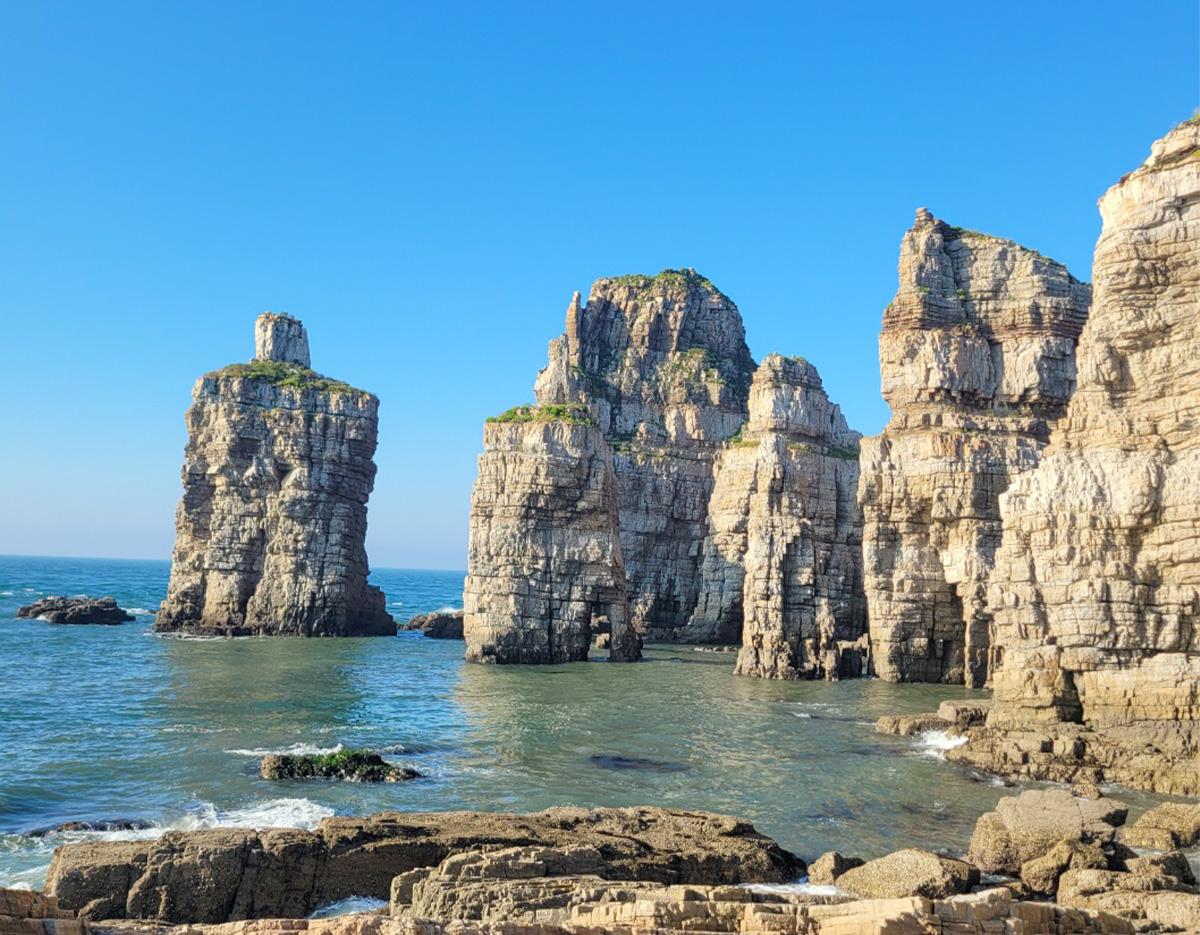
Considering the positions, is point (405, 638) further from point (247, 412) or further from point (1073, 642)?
point (1073, 642)

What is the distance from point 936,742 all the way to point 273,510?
60.1 meters

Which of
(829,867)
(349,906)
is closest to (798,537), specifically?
(829,867)

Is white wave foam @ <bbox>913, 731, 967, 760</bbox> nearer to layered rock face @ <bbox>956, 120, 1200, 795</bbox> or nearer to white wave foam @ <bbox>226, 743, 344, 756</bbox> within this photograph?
layered rock face @ <bbox>956, 120, 1200, 795</bbox>

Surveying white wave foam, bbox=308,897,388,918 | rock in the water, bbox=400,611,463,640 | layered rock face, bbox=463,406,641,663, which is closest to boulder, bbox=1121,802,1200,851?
white wave foam, bbox=308,897,388,918

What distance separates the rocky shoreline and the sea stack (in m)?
62.7

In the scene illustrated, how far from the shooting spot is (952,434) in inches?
2179

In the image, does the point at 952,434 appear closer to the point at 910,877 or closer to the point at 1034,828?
the point at 1034,828

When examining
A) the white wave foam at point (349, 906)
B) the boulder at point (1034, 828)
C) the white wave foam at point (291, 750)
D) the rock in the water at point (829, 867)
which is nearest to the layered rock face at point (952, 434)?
the boulder at point (1034, 828)

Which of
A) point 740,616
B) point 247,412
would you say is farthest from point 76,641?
point 740,616

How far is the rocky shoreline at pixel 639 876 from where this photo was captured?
510 inches

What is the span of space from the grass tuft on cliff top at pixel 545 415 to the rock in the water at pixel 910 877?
4631cm

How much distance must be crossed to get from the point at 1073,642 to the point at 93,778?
103ft

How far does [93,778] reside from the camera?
30.2 metres

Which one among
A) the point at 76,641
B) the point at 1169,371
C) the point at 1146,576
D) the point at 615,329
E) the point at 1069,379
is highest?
the point at 615,329
